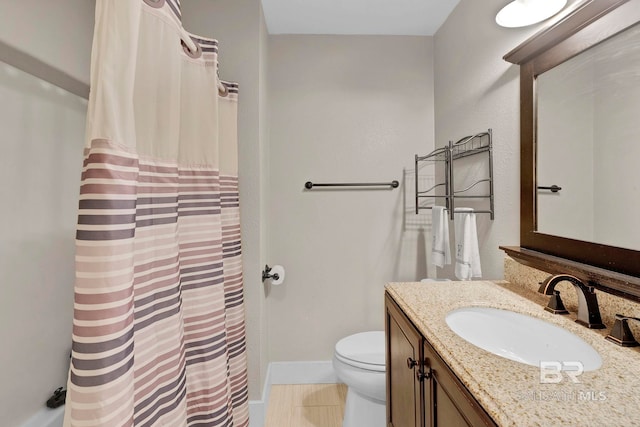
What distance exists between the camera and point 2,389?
1.31 m

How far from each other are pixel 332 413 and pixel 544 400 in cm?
163

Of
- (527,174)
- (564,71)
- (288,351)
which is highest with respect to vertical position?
(564,71)

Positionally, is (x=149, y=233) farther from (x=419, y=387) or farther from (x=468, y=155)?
(x=468, y=155)

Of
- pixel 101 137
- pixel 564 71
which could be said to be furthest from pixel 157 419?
pixel 564 71

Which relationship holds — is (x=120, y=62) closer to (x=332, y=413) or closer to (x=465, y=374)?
(x=465, y=374)

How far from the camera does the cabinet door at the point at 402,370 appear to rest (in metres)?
0.95

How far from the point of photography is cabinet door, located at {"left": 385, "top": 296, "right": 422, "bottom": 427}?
3.11 feet

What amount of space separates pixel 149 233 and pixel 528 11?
1551 mm

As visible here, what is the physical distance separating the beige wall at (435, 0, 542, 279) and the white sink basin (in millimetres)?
526

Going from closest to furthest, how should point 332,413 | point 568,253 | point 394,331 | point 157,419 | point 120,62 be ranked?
point 120,62 < point 157,419 < point 568,253 < point 394,331 < point 332,413

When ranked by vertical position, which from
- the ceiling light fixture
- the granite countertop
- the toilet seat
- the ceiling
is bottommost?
the toilet seat

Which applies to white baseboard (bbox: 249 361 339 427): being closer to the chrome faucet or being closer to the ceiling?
the chrome faucet

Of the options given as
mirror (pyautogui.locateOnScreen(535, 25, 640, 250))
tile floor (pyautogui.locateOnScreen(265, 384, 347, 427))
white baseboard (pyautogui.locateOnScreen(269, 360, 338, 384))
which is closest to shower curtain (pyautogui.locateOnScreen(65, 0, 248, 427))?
tile floor (pyautogui.locateOnScreen(265, 384, 347, 427))

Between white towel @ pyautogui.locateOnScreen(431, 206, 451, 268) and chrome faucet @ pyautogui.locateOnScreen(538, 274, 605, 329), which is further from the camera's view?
white towel @ pyautogui.locateOnScreen(431, 206, 451, 268)
